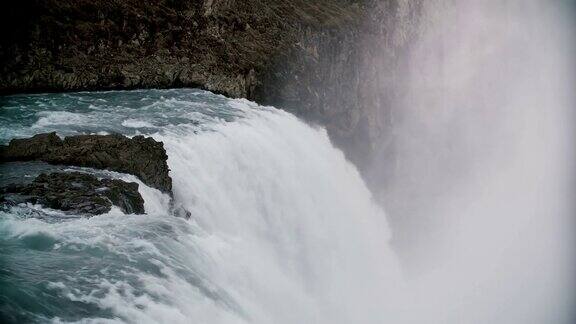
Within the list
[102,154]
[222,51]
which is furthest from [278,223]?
[222,51]

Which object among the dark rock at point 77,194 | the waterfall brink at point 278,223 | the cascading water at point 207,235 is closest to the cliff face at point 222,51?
the cascading water at point 207,235

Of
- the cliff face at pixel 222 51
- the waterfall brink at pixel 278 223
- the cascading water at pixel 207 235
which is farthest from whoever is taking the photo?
the cliff face at pixel 222 51

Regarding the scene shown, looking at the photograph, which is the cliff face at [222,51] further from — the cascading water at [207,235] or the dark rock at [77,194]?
the dark rock at [77,194]

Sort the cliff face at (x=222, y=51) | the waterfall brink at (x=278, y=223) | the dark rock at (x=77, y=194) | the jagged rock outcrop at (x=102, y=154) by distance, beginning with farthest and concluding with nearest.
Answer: the cliff face at (x=222, y=51) < the jagged rock outcrop at (x=102, y=154) < the waterfall brink at (x=278, y=223) < the dark rock at (x=77, y=194)

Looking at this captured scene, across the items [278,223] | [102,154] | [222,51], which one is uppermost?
[222,51]

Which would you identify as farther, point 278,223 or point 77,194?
point 278,223

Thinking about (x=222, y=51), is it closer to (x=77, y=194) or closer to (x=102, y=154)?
(x=102, y=154)
